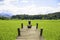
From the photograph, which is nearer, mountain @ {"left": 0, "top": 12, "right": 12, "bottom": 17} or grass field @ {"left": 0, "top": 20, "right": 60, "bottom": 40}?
grass field @ {"left": 0, "top": 20, "right": 60, "bottom": 40}

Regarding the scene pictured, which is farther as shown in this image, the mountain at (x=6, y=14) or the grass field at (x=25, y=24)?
the mountain at (x=6, y=14)

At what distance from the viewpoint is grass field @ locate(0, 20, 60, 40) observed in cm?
573

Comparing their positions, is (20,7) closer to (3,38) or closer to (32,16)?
(32,16)

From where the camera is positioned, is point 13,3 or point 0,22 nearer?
point 13,3

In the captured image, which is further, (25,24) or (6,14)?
(25,24)

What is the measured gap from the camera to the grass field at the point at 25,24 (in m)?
5.73

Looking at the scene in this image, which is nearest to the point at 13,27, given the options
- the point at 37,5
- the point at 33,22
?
the point at 33,22

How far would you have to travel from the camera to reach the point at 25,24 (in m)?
6.58

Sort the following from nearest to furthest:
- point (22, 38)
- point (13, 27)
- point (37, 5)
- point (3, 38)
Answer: point (22, 38), point (3, 38), point (37, 5), point (13, 27)

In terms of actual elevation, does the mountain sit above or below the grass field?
above

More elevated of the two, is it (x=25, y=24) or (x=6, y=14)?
(x=6, y=14)

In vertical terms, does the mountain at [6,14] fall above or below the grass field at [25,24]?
above

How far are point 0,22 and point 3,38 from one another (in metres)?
1.35

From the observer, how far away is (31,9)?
240 inches
